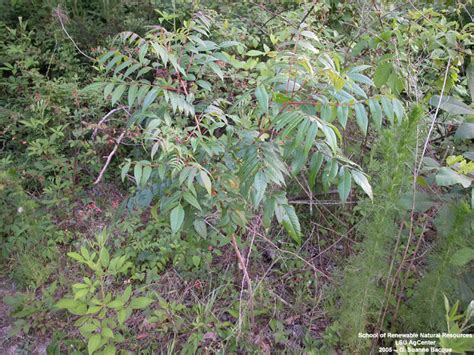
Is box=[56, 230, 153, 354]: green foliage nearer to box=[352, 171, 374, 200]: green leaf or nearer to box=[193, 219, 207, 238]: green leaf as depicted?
box=[193, 219, 207, 238]: green leaf

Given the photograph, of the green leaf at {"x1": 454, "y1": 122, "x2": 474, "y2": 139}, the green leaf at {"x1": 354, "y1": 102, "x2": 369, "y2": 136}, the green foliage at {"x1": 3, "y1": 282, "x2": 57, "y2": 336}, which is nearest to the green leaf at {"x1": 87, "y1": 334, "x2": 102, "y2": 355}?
the green foliage at {"x1": 3, "y1": 282, "x2": 57, "y2": 336}

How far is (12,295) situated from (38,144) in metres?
1.05

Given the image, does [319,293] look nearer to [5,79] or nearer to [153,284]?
[153,284]

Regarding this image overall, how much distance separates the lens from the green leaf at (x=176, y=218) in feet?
5.01

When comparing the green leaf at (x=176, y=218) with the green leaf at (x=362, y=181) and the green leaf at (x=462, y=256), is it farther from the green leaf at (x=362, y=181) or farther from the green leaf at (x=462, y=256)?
the green leaf at (x=462, y=256)

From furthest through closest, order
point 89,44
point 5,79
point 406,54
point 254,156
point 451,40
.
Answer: point 89,44
point 5,79
point 406,54
point 451,40
point 254,156

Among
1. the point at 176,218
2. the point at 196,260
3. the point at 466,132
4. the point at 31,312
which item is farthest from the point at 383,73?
the point at 31,312

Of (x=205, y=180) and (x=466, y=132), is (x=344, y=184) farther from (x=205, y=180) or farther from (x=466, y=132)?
(x=466, y=132)

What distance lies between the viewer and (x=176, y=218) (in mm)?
1548

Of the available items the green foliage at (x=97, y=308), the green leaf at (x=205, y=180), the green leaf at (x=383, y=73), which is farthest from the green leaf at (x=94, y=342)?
the green leaf at (x=383, y=73)

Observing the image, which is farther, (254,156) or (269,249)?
(269,249)

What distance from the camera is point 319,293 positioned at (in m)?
2.47

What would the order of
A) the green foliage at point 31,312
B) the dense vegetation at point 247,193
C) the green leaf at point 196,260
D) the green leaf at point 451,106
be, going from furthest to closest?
1. the green leaf at point 196,260
2. the green foliage at point 31,312
3. the green leaf at point 451,106
4. the dense vegetation at point 247,193

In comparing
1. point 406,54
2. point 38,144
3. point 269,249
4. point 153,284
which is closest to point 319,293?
point 269,249
